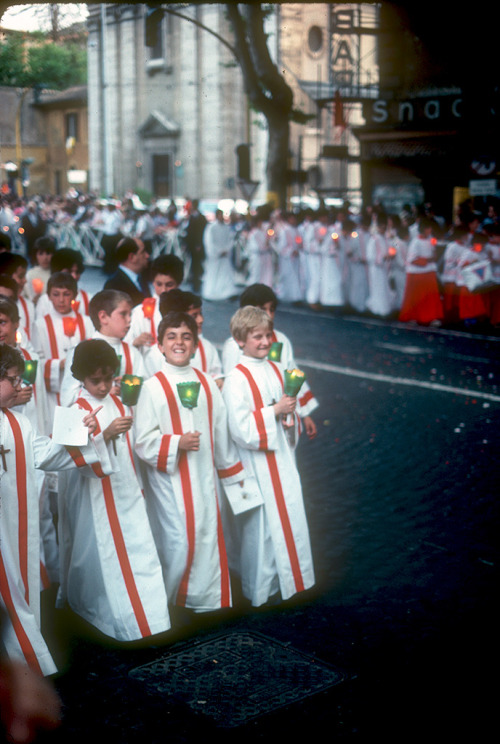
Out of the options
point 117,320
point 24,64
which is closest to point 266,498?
→ point 117,320

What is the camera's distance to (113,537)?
4.58 metres

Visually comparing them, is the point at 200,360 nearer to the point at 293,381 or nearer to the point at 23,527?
the point at 293,381

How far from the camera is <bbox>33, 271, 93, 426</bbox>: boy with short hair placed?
21.4 ft

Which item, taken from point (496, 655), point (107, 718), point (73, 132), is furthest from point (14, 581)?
point (73, 132)

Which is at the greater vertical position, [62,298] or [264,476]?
[62,298]

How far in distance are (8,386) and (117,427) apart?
57 centimetres

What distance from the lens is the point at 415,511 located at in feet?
20.9

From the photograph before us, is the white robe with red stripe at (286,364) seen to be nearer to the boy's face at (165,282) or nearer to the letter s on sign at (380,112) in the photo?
the boy's face at (165,282)

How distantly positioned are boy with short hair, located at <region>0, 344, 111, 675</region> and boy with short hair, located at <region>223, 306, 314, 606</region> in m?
0.97

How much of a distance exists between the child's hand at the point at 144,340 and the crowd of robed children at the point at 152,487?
44 centimetres

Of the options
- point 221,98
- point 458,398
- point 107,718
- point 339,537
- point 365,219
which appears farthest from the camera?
point 221,98

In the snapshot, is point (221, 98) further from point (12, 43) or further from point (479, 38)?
point (12, 43)

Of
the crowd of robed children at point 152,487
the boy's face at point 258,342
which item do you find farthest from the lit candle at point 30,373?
the boy's face at point 258,342

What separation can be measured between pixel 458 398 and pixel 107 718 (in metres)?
6.63
